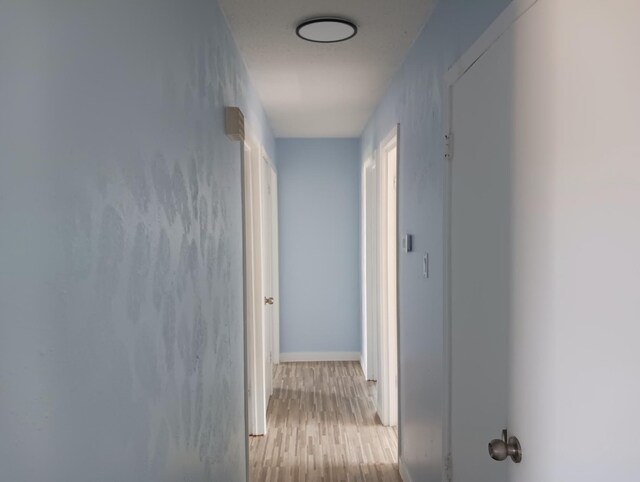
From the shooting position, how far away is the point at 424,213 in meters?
2.07

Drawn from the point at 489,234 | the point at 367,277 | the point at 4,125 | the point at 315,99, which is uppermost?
the point at 315,99

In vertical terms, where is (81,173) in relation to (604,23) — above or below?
below

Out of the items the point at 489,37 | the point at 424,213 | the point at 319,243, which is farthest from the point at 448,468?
the point at 319,243

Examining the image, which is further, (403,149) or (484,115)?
(403,149)

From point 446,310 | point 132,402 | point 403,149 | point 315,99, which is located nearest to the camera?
point 132,402

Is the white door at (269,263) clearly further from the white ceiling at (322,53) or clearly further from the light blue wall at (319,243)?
the white ceiling at (322,53)

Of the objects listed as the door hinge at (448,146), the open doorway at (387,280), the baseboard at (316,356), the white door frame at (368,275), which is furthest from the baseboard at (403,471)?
the baseboard at (316,356)

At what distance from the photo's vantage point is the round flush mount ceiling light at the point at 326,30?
1.99 metres

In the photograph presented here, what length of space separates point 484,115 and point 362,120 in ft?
9.19

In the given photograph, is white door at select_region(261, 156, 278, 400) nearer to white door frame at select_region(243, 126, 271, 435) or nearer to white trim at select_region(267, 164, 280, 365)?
white trim at select_region(267, 164, 280, 365)

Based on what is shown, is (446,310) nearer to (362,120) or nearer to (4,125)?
(4,125)

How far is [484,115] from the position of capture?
4.29 feet

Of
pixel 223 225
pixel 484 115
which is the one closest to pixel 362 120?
pixel 223 225

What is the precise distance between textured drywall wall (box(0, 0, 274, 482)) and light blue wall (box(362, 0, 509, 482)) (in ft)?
2.79
